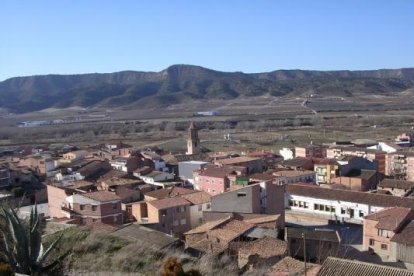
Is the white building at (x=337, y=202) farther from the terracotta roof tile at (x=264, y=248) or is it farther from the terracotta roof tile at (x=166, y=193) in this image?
the terracotta roof tile at (x=264, y=248)

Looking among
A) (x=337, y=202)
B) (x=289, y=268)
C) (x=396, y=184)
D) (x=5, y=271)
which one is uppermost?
(x=5, y=271)

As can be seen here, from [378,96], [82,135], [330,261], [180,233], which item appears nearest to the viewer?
[330,261]

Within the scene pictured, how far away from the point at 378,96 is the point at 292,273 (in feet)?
597

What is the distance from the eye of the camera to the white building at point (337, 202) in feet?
90.4

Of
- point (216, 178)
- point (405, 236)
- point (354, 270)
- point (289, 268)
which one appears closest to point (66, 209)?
point (216, 178)

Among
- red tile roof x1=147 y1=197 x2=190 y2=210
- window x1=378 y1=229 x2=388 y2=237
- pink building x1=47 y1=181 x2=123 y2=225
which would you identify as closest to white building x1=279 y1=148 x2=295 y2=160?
red tile roof x1=147 y1=197 x2=190 y2=210

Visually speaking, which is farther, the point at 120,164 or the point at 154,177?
the point at 120,164

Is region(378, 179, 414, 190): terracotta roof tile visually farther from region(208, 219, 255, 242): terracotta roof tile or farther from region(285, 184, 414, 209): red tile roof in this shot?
region(208, 219, 255, 242): terracotta roof tile

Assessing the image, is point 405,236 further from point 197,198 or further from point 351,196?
point 197,198

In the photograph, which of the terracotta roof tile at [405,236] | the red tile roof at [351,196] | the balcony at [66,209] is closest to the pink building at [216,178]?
the red tile roof at [351,196]

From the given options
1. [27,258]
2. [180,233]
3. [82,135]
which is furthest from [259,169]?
[82,135]

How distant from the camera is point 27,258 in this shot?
903 centimetres

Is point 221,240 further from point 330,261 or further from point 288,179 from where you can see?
point 288,179

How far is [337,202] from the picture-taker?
96.4ft
